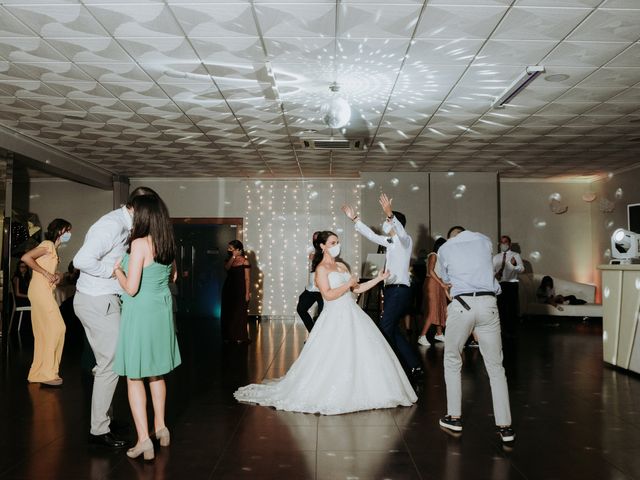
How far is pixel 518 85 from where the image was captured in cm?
516

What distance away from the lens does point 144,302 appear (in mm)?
2967

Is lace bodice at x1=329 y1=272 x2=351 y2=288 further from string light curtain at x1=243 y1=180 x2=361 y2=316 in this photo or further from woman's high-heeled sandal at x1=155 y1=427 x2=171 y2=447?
string light curtain at x1=243 y1=180 x2=361 y2=316

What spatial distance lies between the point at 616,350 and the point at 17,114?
6.84m

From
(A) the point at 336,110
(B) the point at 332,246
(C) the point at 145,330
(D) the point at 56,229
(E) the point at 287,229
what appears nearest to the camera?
(C) the point at 145,330

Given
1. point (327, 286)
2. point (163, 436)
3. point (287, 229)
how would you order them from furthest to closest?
A: 1. point (287, 229)
2. point (327, 286)
3. point (163, 436)

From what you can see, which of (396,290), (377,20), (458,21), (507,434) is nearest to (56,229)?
(396,290)

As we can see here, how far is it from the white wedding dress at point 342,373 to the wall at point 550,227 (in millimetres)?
7745

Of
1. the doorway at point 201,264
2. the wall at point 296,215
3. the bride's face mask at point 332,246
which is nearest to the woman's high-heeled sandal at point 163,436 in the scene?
the bride's face mask at point 332,246

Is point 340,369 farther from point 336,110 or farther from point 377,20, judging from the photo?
point 336,110

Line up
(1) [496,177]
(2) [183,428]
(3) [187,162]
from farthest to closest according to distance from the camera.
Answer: (1) [496,177], (3) [187,162], (2) [183,428]

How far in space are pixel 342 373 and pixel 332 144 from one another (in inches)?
168

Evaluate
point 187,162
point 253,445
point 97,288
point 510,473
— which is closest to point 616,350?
point 510,473

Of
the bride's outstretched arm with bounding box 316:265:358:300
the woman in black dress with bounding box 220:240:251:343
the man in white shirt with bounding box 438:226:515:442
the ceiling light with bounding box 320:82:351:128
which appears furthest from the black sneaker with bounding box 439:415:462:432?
the woman in black dress with bounding box 220:240:251:343

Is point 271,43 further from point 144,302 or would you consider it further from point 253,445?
point 253,445
